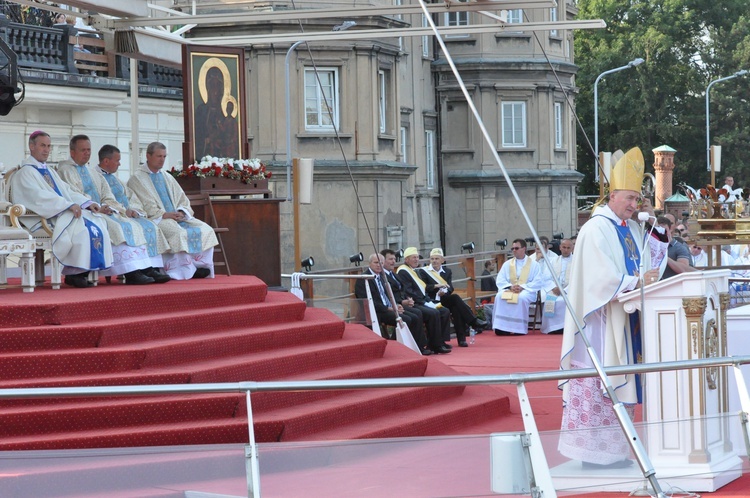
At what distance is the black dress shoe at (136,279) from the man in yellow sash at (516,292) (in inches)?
372

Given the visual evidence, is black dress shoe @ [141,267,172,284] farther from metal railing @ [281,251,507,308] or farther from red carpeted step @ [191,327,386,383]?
metal railing @ [281,251,507,308]

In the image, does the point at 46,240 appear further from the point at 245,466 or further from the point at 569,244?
the point at 569,244

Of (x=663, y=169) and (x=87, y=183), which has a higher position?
(x=663, y=169)

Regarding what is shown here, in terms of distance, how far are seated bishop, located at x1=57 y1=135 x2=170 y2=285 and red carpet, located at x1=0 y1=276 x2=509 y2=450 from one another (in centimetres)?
44

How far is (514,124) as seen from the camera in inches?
1529

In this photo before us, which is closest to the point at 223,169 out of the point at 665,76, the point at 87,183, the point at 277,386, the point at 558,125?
the point at 87,183

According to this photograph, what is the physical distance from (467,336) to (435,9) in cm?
913

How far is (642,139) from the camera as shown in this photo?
2192 inches

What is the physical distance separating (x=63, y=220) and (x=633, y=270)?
5155 mm

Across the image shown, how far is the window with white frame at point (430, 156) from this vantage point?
3773 cm

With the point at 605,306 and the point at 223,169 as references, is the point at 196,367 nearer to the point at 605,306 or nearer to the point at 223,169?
the point at 605,306

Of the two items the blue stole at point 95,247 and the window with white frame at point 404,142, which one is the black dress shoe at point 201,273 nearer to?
the blue stole at point 95,247

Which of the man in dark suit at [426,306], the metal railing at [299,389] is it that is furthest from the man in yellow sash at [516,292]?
the metal railing at [299,389]

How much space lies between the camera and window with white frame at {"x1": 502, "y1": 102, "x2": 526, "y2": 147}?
3869 centimetres
